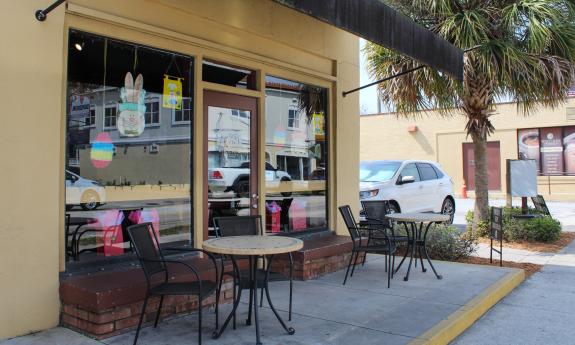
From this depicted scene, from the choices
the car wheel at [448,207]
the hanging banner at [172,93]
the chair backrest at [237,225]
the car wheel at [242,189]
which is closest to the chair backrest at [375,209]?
the car wheel at [242,189]

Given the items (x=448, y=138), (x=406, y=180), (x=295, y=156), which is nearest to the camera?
(x=295, y=156)

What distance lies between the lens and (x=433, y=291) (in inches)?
231

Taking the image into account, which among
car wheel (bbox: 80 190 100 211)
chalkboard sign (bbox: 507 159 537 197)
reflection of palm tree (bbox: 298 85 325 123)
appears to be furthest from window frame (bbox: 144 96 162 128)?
chalkboard sign (bbox: 507 159 537 197)

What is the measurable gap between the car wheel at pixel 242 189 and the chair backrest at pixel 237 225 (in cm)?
128

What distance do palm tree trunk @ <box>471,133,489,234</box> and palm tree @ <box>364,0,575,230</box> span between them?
2cm

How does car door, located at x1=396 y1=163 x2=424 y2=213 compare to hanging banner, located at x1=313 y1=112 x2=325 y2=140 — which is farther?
car door, located at x1=396 y1=163 x2=424 y2=213

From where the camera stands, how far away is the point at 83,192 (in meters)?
4.93

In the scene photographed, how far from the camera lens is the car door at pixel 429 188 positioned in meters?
12.1

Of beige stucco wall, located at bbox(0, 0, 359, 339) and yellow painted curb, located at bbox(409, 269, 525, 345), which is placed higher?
beige stucco wall, located at bbox(0, 0, 359, 339)

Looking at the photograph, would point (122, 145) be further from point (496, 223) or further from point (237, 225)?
point (496, 223)

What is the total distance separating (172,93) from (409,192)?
23.7 ft

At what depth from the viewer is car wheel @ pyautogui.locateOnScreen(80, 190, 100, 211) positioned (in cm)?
495

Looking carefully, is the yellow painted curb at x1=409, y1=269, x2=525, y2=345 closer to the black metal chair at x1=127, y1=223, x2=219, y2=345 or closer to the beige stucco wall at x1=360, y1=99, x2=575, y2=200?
the black metal chair at x1=127, y1=223, x2=219, y2=345

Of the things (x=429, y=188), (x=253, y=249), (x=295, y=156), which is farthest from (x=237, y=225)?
(x=429, y=188)
